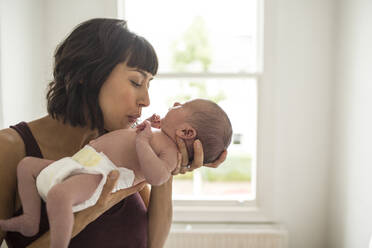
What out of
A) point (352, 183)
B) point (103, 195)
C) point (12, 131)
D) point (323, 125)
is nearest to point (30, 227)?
point (103, 195)

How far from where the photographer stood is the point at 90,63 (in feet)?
4.11

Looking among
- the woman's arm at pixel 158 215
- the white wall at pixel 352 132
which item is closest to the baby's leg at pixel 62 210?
the woman's arm at pixel 158 215

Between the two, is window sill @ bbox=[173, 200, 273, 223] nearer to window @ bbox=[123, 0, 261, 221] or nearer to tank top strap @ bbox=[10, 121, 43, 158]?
window @ bbox=[123, 0, 261, 221]

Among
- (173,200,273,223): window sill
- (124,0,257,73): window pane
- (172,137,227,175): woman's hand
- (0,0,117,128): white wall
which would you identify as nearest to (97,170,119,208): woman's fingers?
(172,137,227,175): woman's hand

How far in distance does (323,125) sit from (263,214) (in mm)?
809

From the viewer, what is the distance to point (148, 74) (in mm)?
1321

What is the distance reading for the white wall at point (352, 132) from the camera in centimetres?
204

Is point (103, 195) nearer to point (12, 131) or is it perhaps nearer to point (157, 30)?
point (12, 131)

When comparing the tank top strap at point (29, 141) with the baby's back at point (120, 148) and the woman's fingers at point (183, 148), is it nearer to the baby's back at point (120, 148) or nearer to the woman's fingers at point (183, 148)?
the baby's back at point (120, 148)

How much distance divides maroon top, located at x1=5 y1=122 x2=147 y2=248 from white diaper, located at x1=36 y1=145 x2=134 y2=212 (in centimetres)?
21

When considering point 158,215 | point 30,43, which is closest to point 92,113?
Result: point 158,215

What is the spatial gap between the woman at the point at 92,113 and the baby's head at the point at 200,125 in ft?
0.17

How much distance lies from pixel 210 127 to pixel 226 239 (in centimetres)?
150

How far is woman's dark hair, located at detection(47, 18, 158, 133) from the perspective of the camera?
1.26 m
